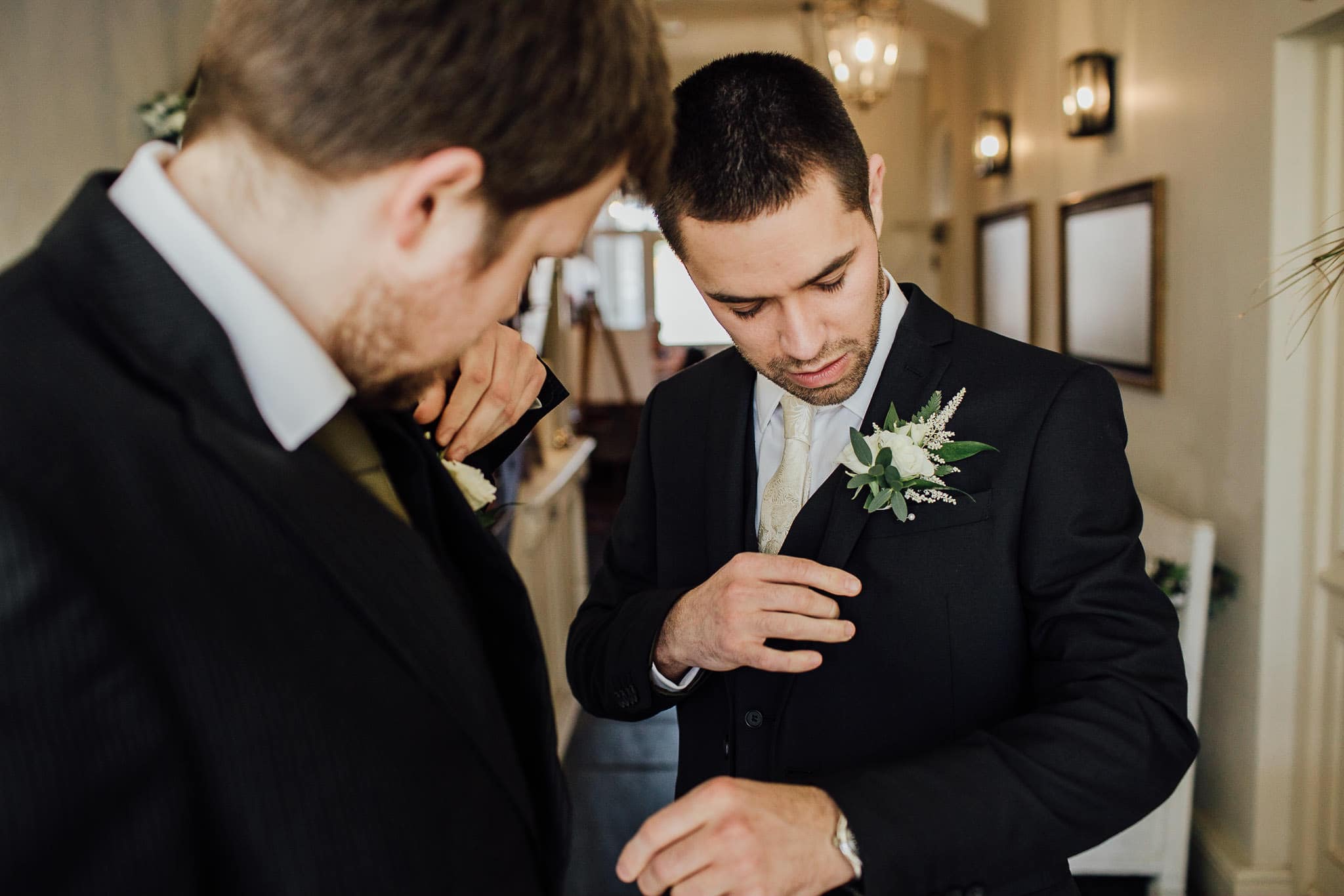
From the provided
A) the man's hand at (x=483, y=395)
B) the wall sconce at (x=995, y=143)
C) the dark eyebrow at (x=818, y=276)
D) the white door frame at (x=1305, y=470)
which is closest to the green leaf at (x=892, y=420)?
the dark eyebrow at (x=818, y=276)

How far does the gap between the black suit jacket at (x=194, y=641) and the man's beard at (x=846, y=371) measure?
0.79m

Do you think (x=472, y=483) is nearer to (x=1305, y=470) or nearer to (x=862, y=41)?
(x=1305, y=470)

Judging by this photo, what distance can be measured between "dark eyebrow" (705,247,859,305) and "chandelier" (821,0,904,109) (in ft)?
12.4

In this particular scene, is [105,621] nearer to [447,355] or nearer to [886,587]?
[447,355]

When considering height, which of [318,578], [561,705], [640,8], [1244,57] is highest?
[1244,57]

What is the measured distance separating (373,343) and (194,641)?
0.27 metres

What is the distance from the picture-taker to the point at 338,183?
29.5 inches

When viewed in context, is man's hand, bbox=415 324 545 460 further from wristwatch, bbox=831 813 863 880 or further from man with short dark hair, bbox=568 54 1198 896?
wristwatch, bbox=831 813 863 880

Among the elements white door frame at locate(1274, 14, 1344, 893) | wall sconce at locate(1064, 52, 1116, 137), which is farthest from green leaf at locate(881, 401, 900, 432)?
wall sconce at locate(1064, 52, 1116, 137)

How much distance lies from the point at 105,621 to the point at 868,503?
0.95 m

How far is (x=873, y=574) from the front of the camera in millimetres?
1424

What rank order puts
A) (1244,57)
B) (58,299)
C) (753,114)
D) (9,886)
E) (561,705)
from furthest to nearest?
(561,705) → (1244,57) → (753,114) → (58,299) → (9,886)

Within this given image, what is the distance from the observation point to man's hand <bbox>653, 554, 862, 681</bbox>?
4.00 ft

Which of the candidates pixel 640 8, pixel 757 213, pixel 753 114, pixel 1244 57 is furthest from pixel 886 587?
pixel 1244 57
